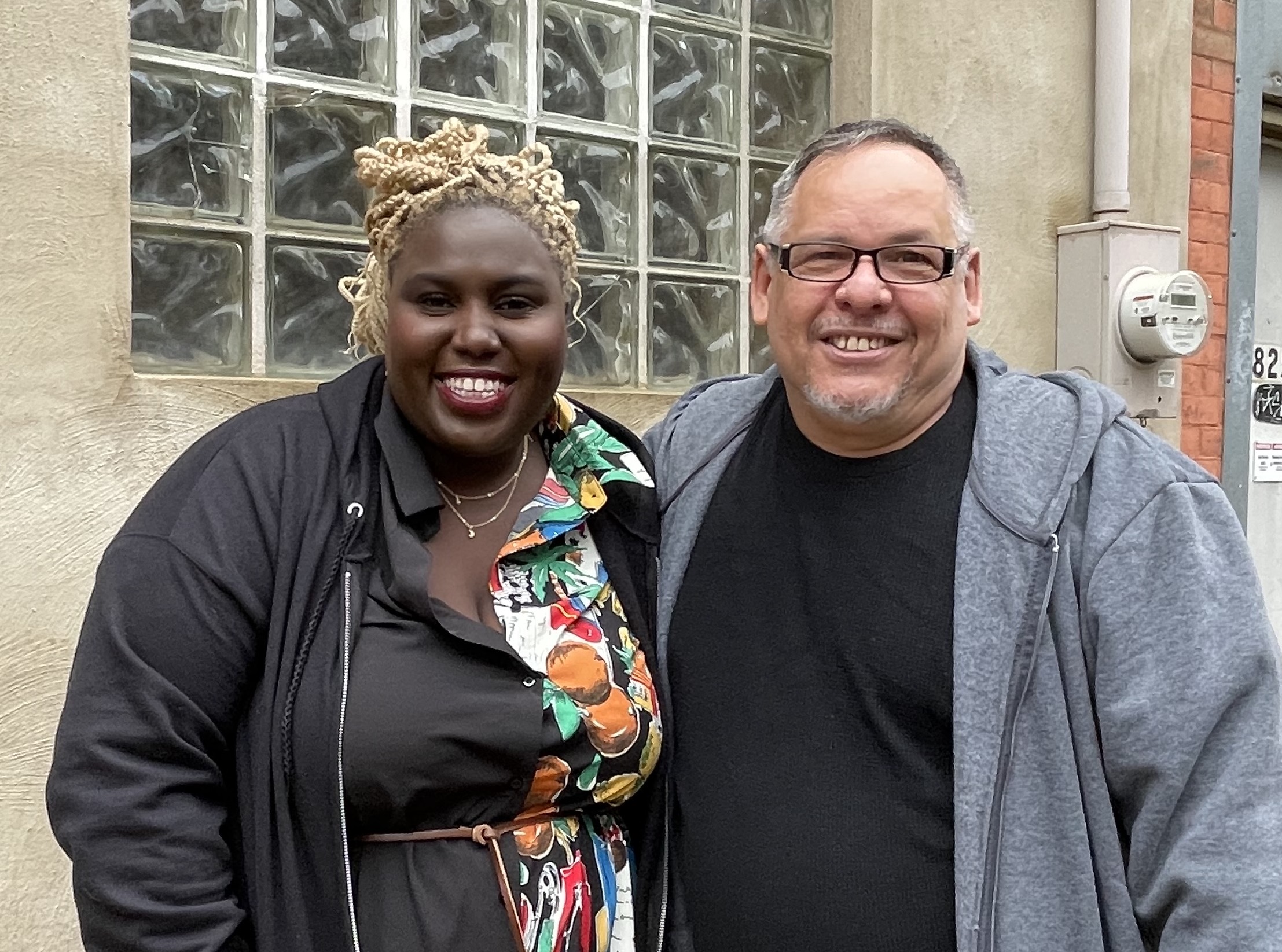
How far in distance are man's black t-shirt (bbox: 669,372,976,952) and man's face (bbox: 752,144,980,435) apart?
0.33 feet

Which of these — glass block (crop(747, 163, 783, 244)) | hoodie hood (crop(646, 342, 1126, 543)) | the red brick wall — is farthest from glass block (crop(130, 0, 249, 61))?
the red brick wall

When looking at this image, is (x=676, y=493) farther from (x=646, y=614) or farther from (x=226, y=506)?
(x=226, y=506)

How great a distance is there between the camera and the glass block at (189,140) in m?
3.11

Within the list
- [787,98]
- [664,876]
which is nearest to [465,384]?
[664,876]

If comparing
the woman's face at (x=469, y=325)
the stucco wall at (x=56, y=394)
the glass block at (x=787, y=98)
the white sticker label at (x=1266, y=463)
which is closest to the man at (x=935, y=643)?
the woman's face at (x=469, y=325)

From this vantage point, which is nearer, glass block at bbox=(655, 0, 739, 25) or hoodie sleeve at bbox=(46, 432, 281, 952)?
hoodie sleeve at bbox=(46, 432, 281, 952)

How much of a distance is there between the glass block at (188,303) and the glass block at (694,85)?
4.68 ft

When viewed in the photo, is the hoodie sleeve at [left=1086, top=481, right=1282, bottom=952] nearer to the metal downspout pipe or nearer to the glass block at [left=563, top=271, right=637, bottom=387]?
the glass block at [left=563, top=271, right=637, bottom=387]

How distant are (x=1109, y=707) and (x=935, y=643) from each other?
0.91 feet

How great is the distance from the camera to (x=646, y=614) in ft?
7.29

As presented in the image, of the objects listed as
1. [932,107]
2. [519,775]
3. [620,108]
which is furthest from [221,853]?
[932,107]

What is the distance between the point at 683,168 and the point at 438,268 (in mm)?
2259

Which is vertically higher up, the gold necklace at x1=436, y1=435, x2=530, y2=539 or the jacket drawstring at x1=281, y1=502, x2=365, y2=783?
the gold necklace at x1=436, y1=435, x2=530, y2=539

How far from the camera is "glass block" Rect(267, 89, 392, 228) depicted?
334 centimetres
